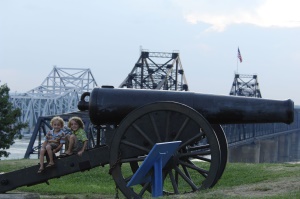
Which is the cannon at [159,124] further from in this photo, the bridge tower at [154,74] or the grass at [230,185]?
the bridge tower at [154,74]

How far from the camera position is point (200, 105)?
905cm

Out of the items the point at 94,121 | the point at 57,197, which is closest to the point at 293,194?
the point at 94,121

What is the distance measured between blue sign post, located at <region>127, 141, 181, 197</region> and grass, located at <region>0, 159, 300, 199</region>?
1.70 feet

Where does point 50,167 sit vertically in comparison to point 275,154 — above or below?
above

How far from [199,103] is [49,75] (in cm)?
9313

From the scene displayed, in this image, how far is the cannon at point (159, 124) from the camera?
8.71 metres

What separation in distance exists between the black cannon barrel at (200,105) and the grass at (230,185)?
852 mm

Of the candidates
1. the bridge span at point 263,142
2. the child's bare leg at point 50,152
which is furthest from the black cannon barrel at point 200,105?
the bridge span at point 263,142

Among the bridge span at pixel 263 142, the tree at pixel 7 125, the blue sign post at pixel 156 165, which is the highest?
the blue sign post at pixel 156 165

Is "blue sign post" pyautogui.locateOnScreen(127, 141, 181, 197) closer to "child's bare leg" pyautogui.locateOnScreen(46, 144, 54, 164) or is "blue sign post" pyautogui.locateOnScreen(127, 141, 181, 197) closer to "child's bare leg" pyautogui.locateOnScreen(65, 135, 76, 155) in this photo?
"child's bare leg" pyautogui.locateOnScreen(65, 135, 76, 155)

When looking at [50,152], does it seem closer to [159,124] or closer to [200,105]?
[159,124]

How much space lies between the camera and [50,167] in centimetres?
912

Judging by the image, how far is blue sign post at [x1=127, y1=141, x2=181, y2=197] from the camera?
28.1 feet

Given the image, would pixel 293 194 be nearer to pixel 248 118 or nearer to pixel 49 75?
pixel 248 118
